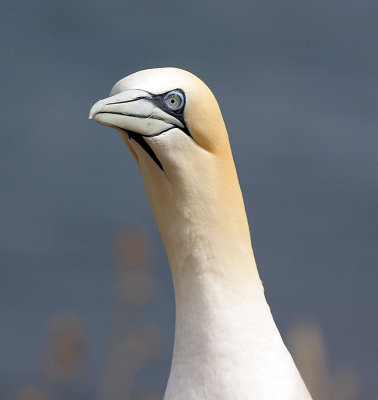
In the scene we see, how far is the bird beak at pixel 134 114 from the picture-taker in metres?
3.33

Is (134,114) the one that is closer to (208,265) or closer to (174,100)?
(174,100)

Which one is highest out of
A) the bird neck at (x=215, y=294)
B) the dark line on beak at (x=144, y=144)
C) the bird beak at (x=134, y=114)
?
the bird beak at (x=134, y=114)

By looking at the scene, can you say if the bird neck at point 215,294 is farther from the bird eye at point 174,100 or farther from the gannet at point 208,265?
the bird eye at point 174,100

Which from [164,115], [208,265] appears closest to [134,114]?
[164,115]

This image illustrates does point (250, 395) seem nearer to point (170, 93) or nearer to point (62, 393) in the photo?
point (170, 93)

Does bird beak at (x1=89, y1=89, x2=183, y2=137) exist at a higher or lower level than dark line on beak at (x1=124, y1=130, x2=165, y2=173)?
higher

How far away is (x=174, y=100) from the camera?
3.40 m

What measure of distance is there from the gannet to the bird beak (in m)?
0.04

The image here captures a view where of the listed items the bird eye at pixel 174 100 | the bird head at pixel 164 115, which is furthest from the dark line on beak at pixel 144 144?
the bird eye at pixel 174 100

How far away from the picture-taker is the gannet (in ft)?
11.3

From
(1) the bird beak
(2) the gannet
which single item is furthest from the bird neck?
(1) the bird beak

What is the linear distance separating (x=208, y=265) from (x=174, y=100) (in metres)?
0.50

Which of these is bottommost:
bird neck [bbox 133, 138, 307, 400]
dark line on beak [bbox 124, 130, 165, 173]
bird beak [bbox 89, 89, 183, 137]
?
bird neck [bbox 133, 138, 307, 400]

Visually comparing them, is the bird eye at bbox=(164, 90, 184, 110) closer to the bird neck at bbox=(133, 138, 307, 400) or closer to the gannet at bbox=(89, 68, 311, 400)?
the gannet at bbox=(89, 68, 311, 400)
